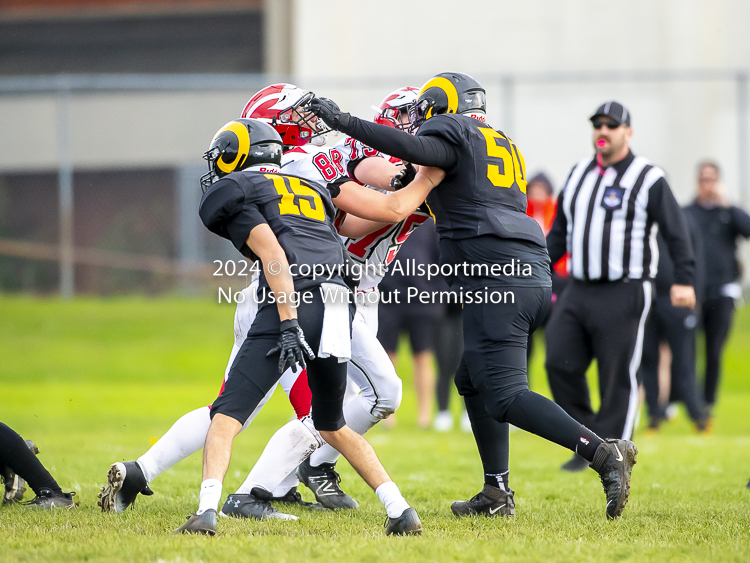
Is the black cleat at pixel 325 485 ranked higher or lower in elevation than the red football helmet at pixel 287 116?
lower

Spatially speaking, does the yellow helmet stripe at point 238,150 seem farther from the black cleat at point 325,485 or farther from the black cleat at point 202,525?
the black cleat at point 325,485

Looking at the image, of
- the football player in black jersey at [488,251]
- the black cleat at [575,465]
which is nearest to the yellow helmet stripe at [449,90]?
the football player in black jersey at [488,251]

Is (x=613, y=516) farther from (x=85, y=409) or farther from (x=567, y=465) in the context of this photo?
(x=85, y=409)

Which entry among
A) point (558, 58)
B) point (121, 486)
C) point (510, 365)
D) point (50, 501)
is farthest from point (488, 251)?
point (558, 58)

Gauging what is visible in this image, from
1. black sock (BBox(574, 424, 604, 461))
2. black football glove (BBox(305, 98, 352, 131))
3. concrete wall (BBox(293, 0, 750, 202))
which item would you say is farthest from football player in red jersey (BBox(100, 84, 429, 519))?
concrete wall (BBox(293, 0, 750, 202))

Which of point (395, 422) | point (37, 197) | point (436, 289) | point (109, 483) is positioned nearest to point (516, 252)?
point (109, 483)

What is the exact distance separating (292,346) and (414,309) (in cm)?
453

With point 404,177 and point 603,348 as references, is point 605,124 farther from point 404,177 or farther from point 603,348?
point 404,177

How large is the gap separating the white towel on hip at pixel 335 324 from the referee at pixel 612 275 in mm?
2218

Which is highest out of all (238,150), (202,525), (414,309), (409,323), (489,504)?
(238,150)

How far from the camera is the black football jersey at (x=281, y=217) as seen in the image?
134 inches

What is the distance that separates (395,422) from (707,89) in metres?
7.38

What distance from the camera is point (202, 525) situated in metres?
3.25

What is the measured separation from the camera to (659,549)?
10.2 feet
